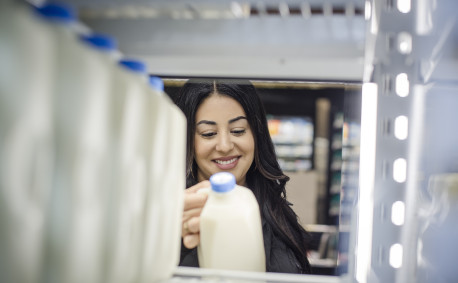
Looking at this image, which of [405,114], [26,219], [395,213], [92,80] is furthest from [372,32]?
[26,219]

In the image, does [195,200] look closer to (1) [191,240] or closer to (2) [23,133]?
(1) [191,240]

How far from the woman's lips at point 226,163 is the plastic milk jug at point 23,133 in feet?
2.78

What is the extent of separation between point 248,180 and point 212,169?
121mm

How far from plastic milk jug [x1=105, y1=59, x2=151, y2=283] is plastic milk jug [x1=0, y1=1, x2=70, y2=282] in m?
0.13

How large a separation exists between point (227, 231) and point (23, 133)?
1.94 feet

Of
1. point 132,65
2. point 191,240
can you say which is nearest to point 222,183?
point 191,240

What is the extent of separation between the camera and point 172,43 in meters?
0.81

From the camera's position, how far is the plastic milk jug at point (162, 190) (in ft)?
2.15

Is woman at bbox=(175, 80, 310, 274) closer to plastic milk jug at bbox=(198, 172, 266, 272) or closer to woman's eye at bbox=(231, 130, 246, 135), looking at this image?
woman's eye at bbox=(231, 130, 246, 135)

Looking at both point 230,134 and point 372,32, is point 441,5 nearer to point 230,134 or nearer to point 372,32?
point 372,32

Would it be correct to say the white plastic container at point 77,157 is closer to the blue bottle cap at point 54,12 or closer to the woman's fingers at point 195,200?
the blue bottle cap at point 54,12

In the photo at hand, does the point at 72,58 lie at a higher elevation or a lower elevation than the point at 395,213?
higher

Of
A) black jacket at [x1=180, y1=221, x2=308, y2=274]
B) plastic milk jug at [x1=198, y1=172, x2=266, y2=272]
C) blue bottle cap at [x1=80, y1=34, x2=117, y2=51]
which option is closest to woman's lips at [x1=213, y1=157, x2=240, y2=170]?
black jacket at [x1=180, y1=221, x2=308, y2=274]

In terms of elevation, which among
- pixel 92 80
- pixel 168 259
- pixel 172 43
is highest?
pixel 172 43
